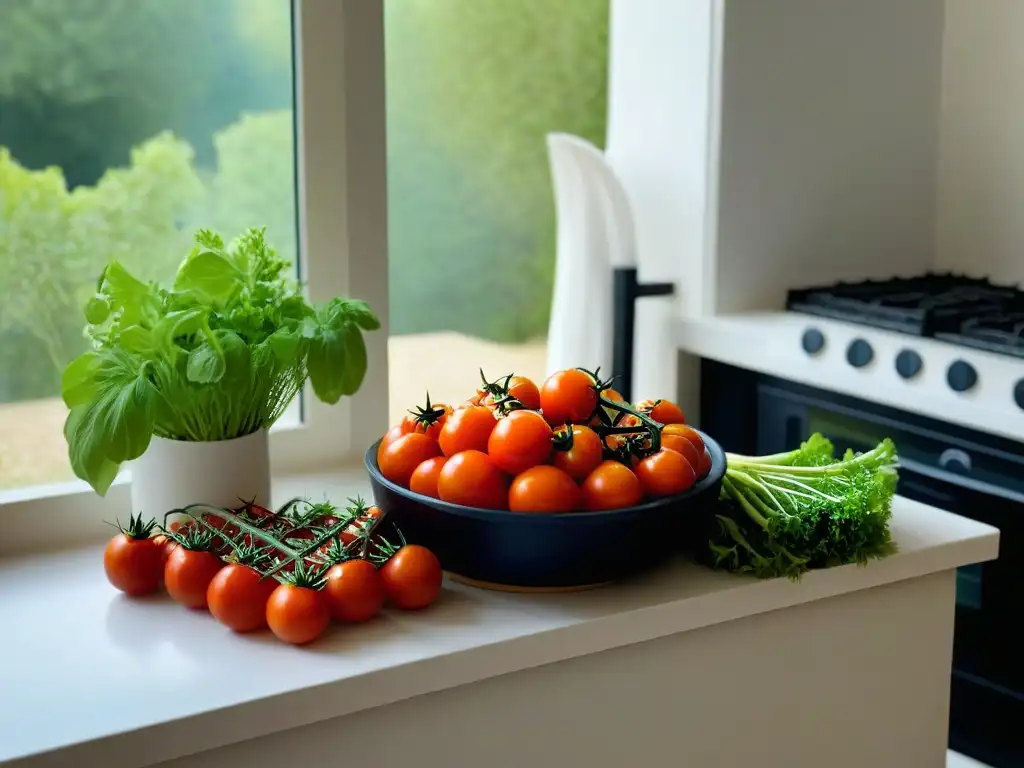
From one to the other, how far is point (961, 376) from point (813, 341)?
30 centimetres

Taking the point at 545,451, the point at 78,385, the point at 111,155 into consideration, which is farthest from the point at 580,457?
the point at 111,155

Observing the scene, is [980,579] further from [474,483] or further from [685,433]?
[474,483]

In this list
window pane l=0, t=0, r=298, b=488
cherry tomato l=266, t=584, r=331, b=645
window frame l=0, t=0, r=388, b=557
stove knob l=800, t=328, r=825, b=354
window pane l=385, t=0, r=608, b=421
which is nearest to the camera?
cherry tomato l=266, t=584, r=331, b=645

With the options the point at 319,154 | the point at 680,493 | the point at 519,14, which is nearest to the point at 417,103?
the point at 519,14

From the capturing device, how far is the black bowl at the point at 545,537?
1138mm

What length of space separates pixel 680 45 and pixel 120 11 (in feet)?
3.89

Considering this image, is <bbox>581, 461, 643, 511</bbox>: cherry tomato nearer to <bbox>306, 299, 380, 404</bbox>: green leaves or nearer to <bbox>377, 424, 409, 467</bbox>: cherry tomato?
<bbox>377, 424, 409, 467</bbox>: cherry tomato

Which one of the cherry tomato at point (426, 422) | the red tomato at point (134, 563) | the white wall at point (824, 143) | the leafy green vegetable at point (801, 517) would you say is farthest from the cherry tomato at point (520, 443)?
the white wall at point (824, 143)

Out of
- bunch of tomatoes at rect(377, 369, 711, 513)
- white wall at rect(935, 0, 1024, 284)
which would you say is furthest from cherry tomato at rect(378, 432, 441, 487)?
white wall at rect(935, 0, 1024, 284)

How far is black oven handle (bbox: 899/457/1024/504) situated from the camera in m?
1.88

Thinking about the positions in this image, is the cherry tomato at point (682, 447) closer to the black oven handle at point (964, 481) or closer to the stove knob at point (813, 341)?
the black oven handle at point (964, 481)

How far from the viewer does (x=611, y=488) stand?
1145 mm

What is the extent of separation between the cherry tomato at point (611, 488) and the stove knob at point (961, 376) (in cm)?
93

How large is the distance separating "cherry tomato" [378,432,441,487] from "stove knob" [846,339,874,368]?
3.47 ft
